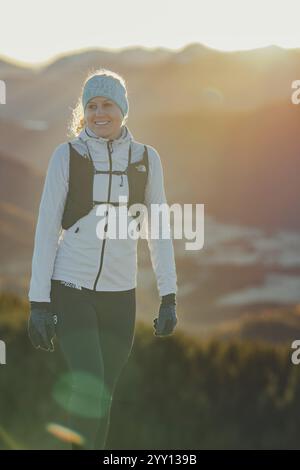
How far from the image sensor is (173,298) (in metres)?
4.71

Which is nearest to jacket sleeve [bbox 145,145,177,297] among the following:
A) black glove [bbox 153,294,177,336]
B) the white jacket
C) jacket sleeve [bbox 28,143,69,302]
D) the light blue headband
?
black glove [bbox 153,294,177,336]

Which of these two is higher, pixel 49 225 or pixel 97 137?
pixel 97 137

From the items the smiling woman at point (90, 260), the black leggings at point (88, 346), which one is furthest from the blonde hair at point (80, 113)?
the black leggings at point (88, 346)

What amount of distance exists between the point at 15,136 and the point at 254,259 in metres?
37.8

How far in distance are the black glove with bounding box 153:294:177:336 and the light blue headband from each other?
3.21 ft

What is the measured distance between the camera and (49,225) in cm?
427

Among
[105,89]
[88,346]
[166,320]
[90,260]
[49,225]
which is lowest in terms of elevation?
[88,346]

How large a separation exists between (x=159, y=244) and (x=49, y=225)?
0.71 m

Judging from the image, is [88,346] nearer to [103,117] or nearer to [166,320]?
[166,320]

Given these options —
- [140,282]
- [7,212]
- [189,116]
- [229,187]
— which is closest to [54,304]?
[140,282]

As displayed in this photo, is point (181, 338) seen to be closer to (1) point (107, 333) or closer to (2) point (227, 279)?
(1) point (107, 333)

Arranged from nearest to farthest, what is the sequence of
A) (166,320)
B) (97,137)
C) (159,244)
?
1. (97,137)
2. (166,320)
3. (159,244)

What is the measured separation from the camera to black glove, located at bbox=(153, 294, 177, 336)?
183 inches

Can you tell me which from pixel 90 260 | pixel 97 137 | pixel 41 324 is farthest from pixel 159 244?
pixel 41 324
